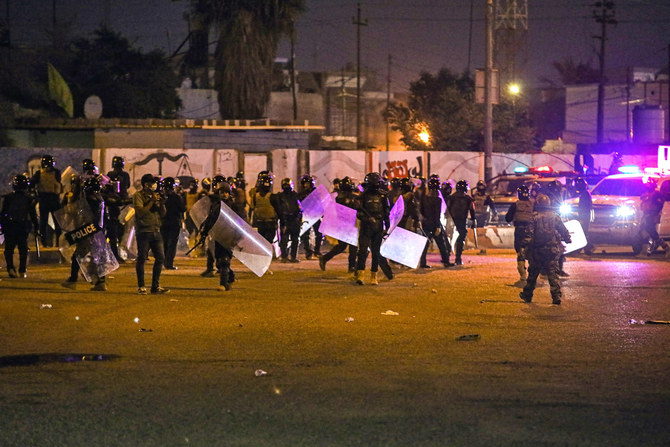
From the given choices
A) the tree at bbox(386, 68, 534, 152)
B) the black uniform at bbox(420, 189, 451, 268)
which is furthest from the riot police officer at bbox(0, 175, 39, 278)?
the tree at bbox(386, 68, 534, 152)

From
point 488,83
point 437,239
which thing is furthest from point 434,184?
point 488,83

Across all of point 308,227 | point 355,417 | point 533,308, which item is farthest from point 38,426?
point 308,227

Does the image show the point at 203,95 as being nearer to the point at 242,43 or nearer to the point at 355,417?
the point at 242,43

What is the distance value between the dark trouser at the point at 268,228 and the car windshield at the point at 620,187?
10461 millimetres

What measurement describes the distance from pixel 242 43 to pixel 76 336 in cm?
3546

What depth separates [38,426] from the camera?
6.37m

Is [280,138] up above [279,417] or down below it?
above

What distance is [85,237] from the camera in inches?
532

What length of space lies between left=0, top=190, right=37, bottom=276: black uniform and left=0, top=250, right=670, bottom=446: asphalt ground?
128cm

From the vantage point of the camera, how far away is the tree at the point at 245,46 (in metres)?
44.1

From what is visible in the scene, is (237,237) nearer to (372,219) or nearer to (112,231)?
(372,219)

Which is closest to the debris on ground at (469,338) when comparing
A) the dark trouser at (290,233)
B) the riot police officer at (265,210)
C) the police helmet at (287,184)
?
the riot police officer at (265,210)

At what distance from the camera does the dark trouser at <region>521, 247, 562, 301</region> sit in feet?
42.4

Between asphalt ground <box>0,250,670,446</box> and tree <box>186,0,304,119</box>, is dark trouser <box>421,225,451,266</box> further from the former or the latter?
tree <box>186,0,304,119</box>
